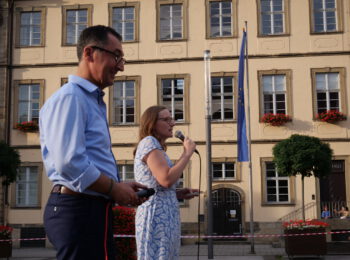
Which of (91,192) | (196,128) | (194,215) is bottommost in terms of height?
(194,215)

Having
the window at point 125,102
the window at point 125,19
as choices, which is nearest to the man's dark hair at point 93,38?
the window at point 125,102

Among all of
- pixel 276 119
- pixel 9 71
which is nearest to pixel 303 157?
pixel 276 119

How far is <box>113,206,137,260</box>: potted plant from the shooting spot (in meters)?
8.88

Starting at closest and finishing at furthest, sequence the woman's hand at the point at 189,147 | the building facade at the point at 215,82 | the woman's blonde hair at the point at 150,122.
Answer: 1. the woman's hand at the point at 189,147
2. the woman's blonde hair at the point at 150,122
3. the building facade at the point at 215,82

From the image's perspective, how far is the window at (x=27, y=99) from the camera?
20719mm

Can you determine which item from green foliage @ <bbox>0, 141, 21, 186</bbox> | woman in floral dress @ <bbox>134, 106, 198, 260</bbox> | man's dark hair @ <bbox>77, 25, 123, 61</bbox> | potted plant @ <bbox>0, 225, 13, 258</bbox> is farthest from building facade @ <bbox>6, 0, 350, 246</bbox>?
man's dark hair @ <bbox>77, 25, 123, 61</bbox>

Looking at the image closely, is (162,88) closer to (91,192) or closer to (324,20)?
(324,20)

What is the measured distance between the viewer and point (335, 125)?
62.1ft

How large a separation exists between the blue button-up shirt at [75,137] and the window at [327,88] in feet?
57.6

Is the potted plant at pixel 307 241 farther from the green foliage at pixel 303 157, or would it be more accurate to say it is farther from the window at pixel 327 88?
the window at pixel 327 88

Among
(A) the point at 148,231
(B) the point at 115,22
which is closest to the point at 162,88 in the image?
(B) the point at 115,22

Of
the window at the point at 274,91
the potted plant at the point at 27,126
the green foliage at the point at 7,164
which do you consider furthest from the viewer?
the potted plant at the point at 27,126

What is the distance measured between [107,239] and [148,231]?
134 cm

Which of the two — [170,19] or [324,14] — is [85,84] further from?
[324,14]
